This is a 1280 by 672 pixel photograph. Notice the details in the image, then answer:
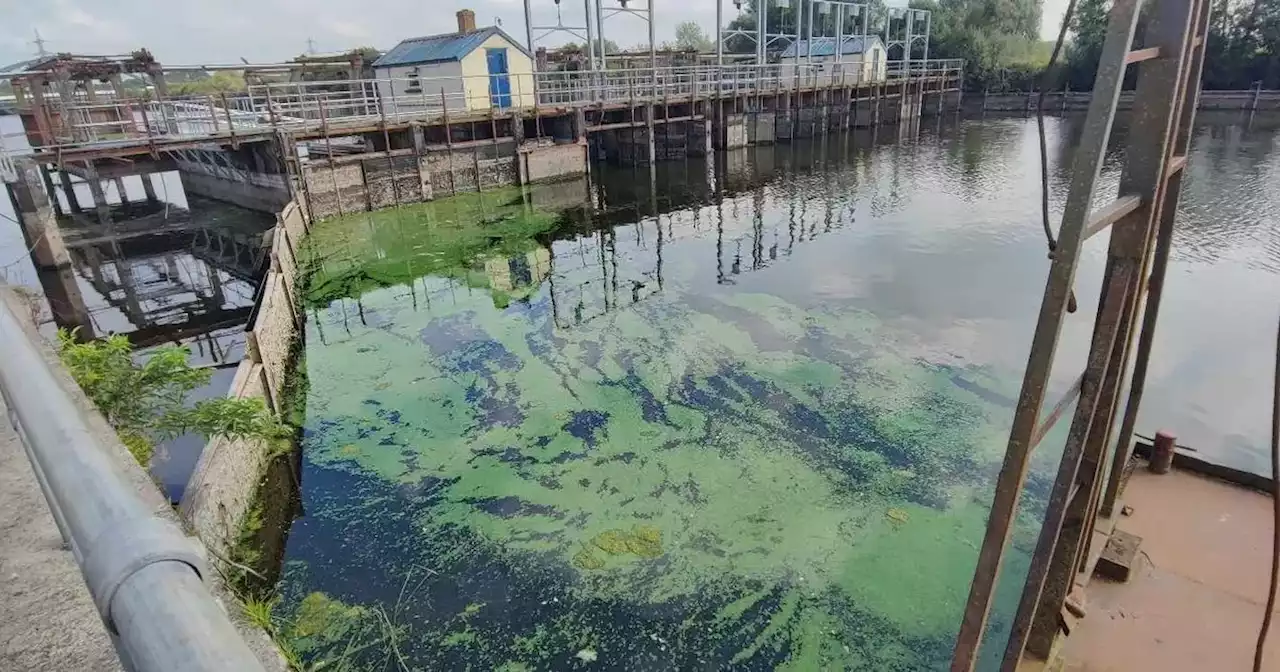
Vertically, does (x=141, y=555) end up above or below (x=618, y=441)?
above

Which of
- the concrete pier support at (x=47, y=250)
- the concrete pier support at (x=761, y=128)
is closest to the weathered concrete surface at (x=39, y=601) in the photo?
the concrete pier support at (x=47, y=250)

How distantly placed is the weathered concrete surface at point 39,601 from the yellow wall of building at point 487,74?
1985 centimetres

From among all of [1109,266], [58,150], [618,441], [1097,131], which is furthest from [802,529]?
[58,150]

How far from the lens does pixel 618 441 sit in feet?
25.8

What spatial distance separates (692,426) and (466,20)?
21.9m

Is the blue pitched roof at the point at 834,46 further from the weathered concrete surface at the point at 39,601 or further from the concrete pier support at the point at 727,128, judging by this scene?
the weathered concrete surface at the point at 39,601

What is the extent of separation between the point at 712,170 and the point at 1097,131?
24.4m

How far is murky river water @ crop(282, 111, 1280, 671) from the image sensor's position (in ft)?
17.8

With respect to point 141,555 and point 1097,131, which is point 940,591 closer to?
point 1097,131

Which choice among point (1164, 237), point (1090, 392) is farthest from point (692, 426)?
point (1090, 392)

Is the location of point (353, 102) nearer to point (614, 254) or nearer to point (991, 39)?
point (614, 254)

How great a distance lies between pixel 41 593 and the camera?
2.76 metres

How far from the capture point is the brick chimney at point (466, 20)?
2445 cm

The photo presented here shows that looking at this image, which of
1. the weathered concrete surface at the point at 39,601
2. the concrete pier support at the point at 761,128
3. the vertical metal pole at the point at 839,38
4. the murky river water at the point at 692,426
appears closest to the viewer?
the weathered concrete surface at the point at 39,601
